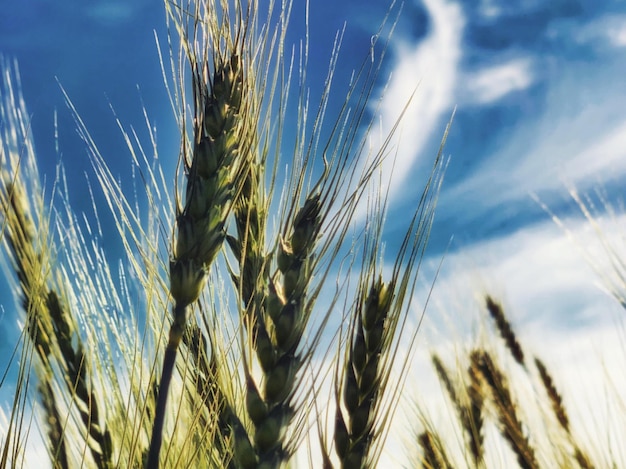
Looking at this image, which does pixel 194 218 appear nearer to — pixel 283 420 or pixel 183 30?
pixel 283 420

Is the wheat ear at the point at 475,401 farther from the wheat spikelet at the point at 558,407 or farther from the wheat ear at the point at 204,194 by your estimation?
the wheat ear at the point at 204,194

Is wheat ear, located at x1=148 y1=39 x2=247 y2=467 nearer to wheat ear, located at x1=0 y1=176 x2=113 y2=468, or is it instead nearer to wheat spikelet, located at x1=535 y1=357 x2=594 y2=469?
wheat ear, located at x1=0 y1=176 x2=113 y2=468

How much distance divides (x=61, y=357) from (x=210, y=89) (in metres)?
0.49

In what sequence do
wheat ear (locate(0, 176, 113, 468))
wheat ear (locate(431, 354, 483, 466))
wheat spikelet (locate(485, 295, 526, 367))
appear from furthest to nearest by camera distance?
wheat spikelet (locate(485, 295, 526, 367)) → wheat ear (locate(431, 354, 483, 466)) → wheat ear (locate(0, 176, 113, 468))

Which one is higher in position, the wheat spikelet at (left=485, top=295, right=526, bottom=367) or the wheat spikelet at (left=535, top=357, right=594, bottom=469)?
the wheat spikelet at (left=485, top=295, right=526, bottom=367)

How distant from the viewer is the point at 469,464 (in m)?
1.67

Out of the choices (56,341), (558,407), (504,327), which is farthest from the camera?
(504,327)

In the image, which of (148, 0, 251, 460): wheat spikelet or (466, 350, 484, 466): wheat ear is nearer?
(148, 0, 251, 460): wheat spikelet

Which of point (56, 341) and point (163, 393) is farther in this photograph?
point (56, 341)

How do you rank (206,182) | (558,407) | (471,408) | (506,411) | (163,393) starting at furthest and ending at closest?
(558,407)
(506,411)
(471,408)
(206,182)
(163,393)

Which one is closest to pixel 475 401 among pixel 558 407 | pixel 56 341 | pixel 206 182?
pixel 558 407

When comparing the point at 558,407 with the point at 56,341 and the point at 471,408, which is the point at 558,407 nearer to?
the point at 471,408

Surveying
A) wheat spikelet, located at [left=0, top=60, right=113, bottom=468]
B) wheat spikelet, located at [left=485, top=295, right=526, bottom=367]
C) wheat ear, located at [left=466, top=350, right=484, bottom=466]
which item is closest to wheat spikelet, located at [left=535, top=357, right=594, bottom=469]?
wheat spikelet, located at [left=485, top=295, right=526, bottom=367]

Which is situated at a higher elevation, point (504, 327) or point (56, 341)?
point (504, 327)
